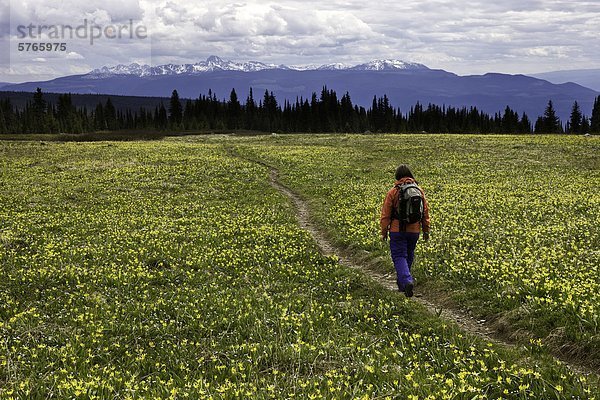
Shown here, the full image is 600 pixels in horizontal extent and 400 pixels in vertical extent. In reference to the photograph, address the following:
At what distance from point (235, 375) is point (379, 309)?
13.8ft

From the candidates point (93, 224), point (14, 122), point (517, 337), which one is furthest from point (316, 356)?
point (14, 122)

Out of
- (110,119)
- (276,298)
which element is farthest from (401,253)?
(110,119)

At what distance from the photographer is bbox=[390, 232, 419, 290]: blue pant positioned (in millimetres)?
11890

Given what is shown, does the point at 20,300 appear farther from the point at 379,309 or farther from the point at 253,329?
the point at 379,309

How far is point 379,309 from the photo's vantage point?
1118 centimetres

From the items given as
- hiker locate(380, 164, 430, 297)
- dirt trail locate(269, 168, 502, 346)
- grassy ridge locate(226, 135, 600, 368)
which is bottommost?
dirt trail locate(269, 168, 502, 346)

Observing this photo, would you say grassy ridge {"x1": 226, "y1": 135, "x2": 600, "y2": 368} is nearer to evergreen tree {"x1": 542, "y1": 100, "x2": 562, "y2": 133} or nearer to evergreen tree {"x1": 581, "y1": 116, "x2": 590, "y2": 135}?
evergreen tree {"x1": 542, "y1": 100, "x2": 562, "y2": 133}

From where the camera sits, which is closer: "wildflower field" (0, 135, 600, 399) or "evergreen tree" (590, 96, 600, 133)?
"wildflower field" (0, 135, 600, 399)

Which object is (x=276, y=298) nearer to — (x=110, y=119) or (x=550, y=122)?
(x=550, y=122)

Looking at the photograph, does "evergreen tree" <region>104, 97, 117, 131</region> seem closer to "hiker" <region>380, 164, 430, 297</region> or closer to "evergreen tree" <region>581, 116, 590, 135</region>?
"evergreen tree" <region>581, 116, 590, 135</region>

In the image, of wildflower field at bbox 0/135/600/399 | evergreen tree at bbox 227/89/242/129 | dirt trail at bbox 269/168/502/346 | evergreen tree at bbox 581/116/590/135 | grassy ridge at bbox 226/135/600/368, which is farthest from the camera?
evergreen tree at bbox 227/89/242/129

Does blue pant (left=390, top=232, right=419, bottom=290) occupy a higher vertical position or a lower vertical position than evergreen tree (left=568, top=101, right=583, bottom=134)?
lower

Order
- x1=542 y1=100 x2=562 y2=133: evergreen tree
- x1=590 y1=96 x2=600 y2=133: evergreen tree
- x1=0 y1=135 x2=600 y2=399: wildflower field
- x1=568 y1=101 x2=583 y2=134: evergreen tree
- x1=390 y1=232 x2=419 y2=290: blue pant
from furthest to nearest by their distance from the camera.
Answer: x1=568 y1=101 x2=583 y2=134: evergreen tree < x1=542 y1=100 x2=562 y2=133: evergreen tree < x1=590 y1=96 x2=600 y2=133: evergreen tree < x1=390 y1=232 x2=419 y2=290: blue pant < x1=0 y1=135 x2=600 y2=399: wildflower field

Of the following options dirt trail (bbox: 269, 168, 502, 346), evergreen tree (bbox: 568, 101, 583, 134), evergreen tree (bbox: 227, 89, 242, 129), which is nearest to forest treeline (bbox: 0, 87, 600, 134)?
evergreen tree (bbox: 227, 89, 242, 129)
